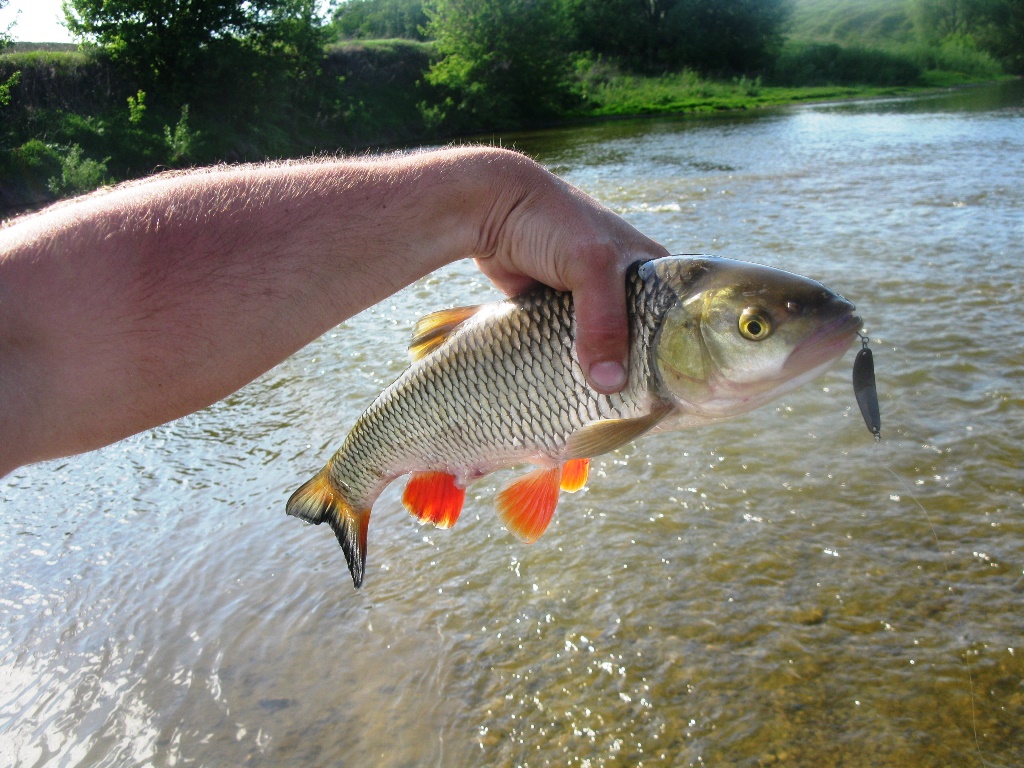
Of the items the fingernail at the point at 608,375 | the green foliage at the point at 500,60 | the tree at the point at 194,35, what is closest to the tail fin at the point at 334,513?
the fingernail at the point at 608,375

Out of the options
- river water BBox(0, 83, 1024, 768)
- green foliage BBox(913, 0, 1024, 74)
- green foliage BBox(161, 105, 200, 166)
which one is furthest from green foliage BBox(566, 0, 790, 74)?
river water BBox(0, 83, 1024, 768)

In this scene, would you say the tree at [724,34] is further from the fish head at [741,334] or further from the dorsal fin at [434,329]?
the fish head at [741,334]

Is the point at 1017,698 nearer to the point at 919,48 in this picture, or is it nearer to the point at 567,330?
the point at 567,330

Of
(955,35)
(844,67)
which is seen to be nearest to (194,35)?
(844,67)

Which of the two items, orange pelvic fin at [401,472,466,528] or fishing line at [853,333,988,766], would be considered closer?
fishing line at [853,333,988,766]

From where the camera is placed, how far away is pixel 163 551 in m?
4.82

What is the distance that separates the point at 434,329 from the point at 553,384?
1.92ft

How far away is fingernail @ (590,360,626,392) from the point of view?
215 cm

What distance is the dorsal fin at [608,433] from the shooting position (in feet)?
6.98

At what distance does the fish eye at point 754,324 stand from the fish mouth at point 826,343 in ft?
0.31

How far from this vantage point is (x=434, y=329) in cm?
270

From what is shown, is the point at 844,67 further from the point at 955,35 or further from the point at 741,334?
the point at 741,334

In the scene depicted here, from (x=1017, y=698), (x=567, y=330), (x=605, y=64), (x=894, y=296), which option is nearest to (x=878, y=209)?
(x=894, y=296)

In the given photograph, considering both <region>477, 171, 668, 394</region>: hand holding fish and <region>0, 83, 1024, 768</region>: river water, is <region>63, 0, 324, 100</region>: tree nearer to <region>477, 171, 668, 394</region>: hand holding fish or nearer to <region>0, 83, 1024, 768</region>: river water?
<region>0, 83, 1024, 768</region>: river water
